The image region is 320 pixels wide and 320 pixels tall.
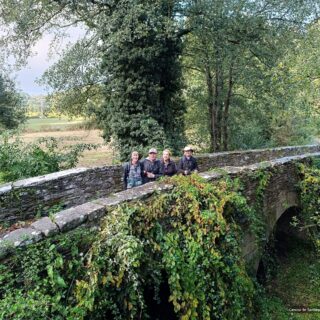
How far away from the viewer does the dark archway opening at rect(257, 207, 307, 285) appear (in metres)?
9.15

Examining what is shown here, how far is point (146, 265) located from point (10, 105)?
21375mm

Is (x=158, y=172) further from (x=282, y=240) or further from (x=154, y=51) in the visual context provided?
(x=154, y=51)

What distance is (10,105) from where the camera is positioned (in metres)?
23.4

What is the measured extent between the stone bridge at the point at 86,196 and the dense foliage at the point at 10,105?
15981mm

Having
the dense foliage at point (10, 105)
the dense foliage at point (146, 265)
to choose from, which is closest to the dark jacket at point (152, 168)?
the dense foliage at point (146, 265)

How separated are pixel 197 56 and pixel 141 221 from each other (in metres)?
14.9

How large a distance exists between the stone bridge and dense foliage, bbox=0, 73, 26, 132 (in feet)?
52.4

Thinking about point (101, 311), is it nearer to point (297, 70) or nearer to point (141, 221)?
point (141, 221)

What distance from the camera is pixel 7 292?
3.41m

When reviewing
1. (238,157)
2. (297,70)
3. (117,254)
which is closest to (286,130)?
(238,157)

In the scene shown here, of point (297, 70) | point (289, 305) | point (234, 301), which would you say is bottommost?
point (289, 305)

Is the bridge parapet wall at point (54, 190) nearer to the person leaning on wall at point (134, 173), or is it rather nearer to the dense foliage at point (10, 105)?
the person leaning on wall at point (134, 173)

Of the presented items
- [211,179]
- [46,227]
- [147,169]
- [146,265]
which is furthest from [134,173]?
[46,227]

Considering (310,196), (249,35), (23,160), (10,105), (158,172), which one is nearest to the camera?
(158,172)
